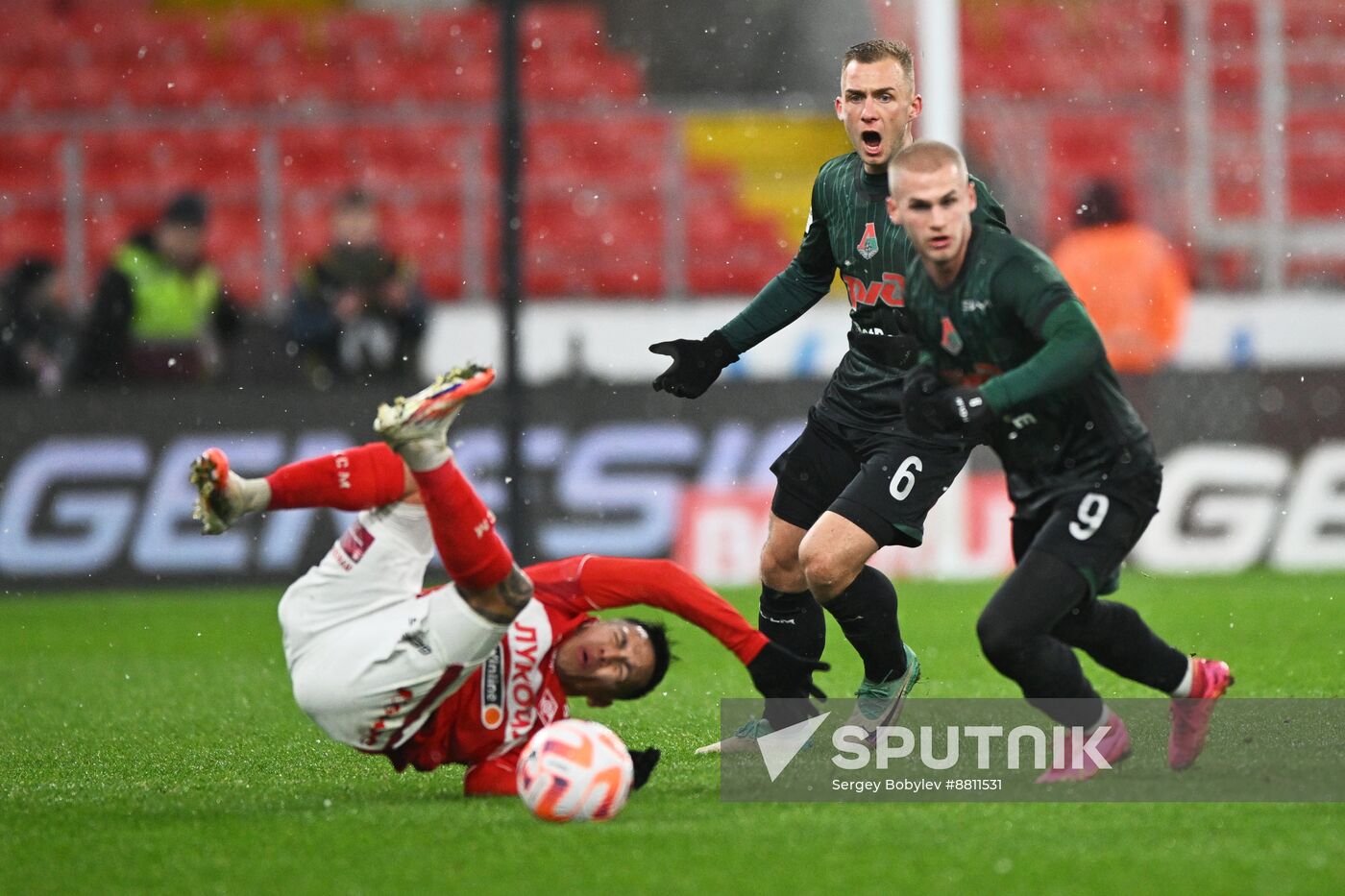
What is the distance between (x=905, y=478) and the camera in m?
6.16

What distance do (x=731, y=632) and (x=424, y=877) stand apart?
138cm

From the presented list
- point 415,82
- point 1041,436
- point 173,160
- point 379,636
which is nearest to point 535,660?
point 379,636

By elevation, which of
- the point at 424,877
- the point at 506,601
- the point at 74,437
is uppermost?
the point at 506,601

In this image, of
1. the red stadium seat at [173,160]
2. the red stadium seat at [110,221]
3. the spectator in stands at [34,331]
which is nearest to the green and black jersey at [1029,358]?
the spectator in stands at [34,331]

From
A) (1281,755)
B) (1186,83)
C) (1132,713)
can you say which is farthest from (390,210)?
(1281,755)

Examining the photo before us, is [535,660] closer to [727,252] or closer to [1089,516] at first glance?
[1089,516]

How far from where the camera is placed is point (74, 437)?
1211 centimetres

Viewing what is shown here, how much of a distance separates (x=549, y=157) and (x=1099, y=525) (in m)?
11.2

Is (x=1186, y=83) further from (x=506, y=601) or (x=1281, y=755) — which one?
(x=506, y=601)

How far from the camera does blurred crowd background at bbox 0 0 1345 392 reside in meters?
12.6

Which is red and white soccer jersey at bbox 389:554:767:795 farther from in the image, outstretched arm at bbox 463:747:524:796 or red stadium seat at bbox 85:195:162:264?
red stadium seat at bbox 85:195:162:264

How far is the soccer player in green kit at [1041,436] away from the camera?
5191mm

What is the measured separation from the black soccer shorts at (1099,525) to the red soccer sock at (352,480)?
180 centimetres

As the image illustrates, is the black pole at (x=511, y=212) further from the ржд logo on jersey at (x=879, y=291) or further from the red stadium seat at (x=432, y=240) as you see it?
the ржд logo on jersey at (x=879, y=291)
